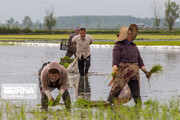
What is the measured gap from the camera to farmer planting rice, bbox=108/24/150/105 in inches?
361

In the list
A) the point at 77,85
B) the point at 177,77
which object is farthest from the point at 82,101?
the point at 177,77

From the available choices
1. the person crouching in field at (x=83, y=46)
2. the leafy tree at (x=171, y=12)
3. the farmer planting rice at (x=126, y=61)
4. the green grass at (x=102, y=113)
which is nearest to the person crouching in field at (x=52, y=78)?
the green grass at (x=102, y=113)

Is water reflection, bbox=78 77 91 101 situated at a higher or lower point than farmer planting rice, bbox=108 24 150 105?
lower

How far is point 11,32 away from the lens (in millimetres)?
109375

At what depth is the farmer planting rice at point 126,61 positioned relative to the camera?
9164 millimetres

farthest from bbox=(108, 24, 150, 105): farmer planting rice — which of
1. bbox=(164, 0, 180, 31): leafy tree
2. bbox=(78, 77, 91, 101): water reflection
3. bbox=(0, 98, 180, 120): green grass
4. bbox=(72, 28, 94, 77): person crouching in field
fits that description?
bbox=(164, 0, 180, 31): leafy tree

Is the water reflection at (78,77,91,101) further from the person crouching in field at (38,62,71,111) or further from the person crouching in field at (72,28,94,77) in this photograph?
the person crouching in field at (38,62,71,111)

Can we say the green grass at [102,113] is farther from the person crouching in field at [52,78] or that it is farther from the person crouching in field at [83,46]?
Answer: the person crouching in field at [83,46]

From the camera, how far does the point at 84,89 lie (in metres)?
13.5

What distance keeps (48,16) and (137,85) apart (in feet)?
536

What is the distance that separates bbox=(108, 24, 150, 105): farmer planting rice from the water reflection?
220cm

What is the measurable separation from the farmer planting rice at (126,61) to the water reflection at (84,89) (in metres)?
2.20

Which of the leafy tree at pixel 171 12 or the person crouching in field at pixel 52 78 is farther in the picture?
the leafy tree at pixel 171 12

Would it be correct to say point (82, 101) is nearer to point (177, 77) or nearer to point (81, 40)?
point (81, 40)
